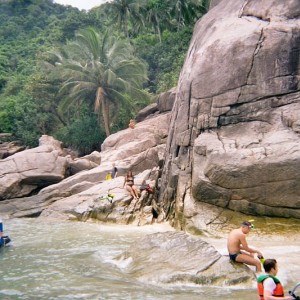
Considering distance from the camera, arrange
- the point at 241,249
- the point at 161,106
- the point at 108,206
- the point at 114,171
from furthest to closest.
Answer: the point at 161,106 → the point at 114,171 → the point at 108,206 → the point at 241,249

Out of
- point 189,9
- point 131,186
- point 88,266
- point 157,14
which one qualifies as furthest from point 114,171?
point 157,14

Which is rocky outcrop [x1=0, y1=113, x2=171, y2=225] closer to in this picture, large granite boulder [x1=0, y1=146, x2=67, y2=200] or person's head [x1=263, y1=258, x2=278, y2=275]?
large granite boulder [x1=0, y1=146, x2=67, y2=200]

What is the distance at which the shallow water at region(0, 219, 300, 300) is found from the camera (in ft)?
27.0

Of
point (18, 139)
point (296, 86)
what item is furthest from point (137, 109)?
point (296, 86)

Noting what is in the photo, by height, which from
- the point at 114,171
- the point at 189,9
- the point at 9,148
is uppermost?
the point at 189,9

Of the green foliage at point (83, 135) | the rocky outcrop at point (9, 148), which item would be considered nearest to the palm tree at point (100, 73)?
the green foliage at point (83, 135)

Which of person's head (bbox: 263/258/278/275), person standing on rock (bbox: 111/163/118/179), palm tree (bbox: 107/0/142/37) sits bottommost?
person standing on rock (bbox: 111/163/118/179)

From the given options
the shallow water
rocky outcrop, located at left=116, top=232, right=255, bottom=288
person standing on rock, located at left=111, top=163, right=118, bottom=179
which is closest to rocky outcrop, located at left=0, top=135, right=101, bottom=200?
person standing on rock, located at left=111, top=163, right=118, bottom=179

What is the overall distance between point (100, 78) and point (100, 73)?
339mm

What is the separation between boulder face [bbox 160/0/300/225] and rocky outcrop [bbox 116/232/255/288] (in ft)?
11.7

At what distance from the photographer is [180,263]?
927 cm

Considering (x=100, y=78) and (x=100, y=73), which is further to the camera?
(x=100, y=78)

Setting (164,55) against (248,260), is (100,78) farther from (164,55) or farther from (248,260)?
(248,260)

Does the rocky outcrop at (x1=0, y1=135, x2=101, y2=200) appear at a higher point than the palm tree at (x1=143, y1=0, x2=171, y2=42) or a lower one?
lower
